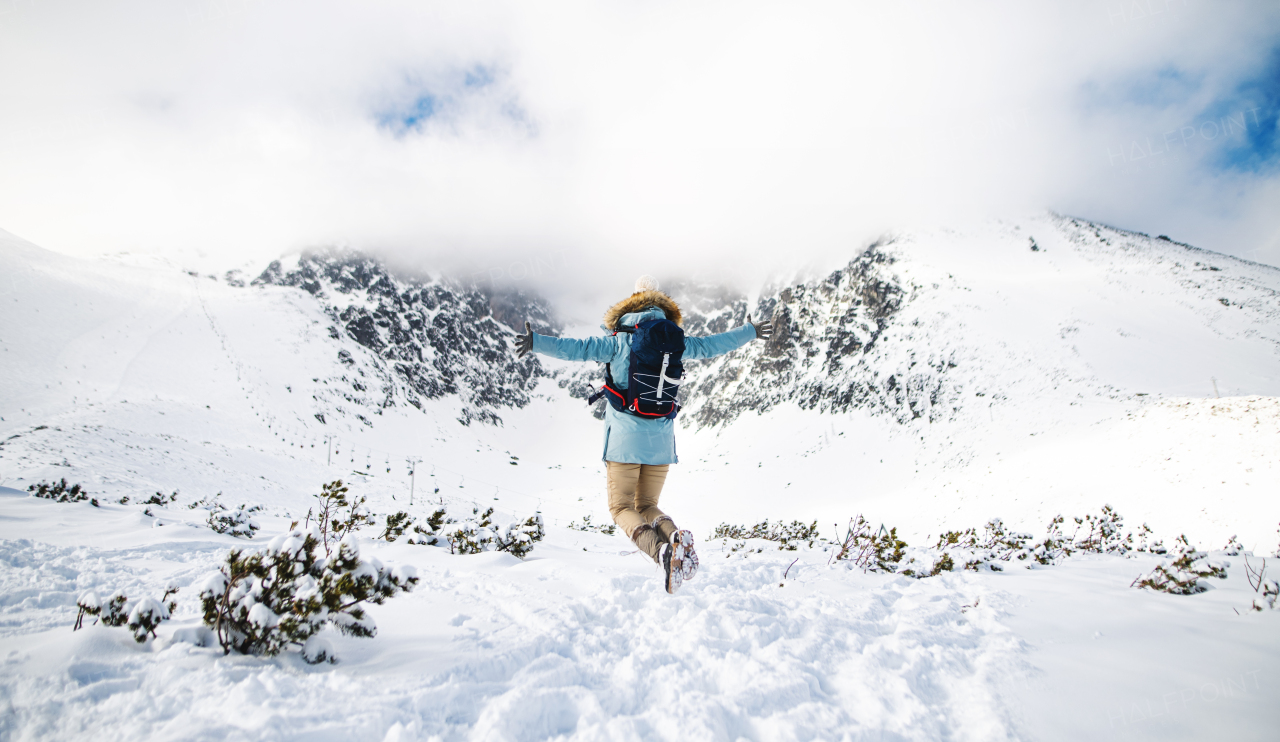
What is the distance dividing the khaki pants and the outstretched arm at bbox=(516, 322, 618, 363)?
881 millimetres

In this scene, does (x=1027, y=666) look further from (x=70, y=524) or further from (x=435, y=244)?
(x=435, y=244)

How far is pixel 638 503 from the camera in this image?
3.83m

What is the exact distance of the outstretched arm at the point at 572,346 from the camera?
3697mm

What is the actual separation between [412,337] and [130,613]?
7546 cm

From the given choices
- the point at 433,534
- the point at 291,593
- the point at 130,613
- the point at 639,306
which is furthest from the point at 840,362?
the point at 130,613

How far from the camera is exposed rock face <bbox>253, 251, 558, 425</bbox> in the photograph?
57156mm

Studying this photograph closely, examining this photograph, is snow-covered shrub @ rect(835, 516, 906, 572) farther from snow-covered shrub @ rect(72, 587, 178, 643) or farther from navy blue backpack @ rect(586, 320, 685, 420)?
snow-covered shrub @ rect(72, 587, 178, 643)

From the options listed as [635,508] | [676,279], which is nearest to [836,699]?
[635,508]

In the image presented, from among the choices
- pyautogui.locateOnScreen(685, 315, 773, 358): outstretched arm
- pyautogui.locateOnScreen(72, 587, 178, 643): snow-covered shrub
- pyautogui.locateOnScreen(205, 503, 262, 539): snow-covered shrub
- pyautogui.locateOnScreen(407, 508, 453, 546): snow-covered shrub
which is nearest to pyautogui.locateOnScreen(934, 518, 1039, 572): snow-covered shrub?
pyautogui.locateOnScreen(685, 315, 773, 358): outstretched arm

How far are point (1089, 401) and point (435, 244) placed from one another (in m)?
116

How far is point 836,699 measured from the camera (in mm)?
1716

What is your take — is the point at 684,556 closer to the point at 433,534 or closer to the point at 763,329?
the point at 763,329

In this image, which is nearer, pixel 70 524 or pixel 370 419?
pixel 70 524

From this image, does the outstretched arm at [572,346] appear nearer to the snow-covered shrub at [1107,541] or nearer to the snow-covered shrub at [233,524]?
the snow-covered shrub at [233,524]
